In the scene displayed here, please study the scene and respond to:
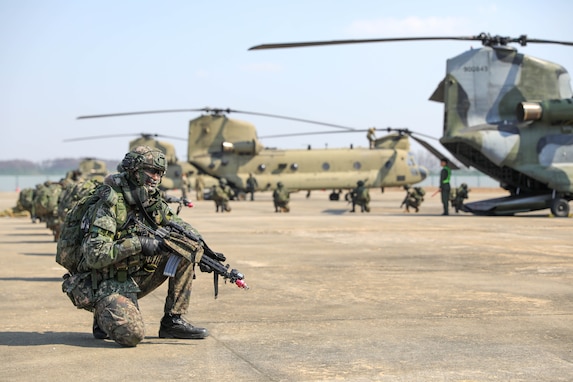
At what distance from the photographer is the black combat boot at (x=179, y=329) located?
615 cm

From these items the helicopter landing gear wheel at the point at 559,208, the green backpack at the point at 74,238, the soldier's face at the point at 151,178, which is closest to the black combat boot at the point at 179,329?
the green backpack at the point at 74,238

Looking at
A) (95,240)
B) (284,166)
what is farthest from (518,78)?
(284,166)

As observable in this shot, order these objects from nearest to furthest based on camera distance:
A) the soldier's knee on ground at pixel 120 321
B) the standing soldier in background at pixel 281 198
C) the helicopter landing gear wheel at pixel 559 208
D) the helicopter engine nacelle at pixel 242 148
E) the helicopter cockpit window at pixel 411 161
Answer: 1. the soldier's knee on ground at pixel 120 321
2. the helicopter landing gear wheel at pixel 559 208
3. the standing soldier in background at pixel 281 198
4. the helicopter engine nacelle at pixel 242 148
5. the helicopter cockpit window at pixel 411 161

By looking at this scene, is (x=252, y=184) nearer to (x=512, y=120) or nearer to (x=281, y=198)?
(x=281, y=198)

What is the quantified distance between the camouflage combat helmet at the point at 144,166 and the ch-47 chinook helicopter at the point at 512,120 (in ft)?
52.2

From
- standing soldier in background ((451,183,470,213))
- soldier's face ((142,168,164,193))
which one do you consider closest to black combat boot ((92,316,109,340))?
soldier's face ((142,168,164,193))

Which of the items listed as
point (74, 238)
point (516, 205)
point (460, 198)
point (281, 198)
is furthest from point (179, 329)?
point (281, 198)

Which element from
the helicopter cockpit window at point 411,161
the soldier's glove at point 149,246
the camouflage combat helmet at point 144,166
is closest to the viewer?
the soldier's glove at point 149,246

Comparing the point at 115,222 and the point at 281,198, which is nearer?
the point at 115,222

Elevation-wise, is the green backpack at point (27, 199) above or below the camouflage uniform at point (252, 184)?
below

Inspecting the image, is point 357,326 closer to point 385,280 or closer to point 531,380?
point 531,380

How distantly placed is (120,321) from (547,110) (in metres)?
16.9

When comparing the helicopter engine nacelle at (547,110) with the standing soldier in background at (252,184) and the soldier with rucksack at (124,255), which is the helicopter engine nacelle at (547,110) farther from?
the standing soldier in background at (252,184)

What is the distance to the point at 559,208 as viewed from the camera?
21547 mm
